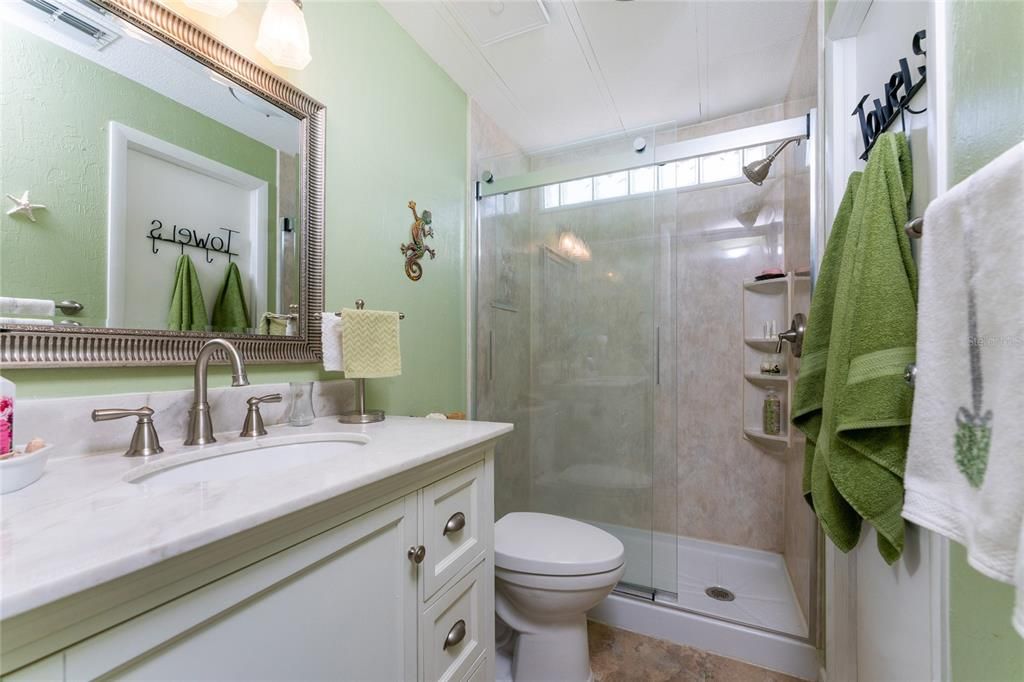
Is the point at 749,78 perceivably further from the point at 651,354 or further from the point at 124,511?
the point at 124,511

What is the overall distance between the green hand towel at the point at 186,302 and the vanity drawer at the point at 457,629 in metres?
0.80

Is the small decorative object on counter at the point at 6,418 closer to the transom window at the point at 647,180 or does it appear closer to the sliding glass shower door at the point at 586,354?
the sliding glass shower door at the point at 586,354

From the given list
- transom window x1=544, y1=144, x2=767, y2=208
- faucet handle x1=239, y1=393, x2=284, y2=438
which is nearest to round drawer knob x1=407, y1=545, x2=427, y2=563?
faucet handle x1=239, y1=393, x2=284, y2=438

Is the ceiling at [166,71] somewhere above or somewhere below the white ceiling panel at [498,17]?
below

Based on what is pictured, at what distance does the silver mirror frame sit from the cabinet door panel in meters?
0.57

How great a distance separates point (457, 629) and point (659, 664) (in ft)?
3.12

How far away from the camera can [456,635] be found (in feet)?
2.99

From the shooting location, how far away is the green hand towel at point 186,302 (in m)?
0.90

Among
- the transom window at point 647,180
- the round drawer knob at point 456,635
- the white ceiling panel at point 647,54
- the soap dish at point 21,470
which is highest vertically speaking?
the white ceiling panel at point 647,54

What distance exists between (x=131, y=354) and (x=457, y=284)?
49.9 inches

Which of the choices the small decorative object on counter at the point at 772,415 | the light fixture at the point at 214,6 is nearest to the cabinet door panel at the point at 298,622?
the light fixture at the point at 214,6

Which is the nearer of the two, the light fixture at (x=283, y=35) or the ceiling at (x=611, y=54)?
the light fixture at (x=283, y=35)

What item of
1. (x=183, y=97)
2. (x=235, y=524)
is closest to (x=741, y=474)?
(x=235, y=524)

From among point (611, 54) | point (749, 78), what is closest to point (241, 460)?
point (611, 54)
